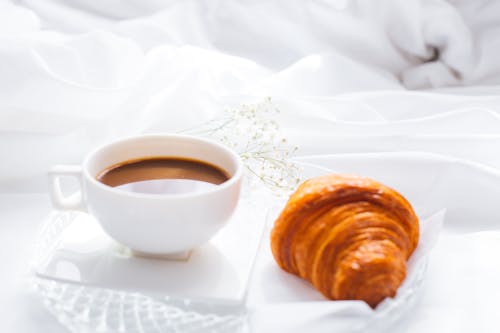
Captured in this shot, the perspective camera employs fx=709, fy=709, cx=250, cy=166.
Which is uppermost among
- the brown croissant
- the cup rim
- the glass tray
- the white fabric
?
the cup rim

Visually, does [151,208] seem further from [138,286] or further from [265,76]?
[265,76]

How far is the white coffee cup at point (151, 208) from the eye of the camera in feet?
2.26

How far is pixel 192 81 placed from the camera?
1.18 metres

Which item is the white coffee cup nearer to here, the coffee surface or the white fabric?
the coffee surface

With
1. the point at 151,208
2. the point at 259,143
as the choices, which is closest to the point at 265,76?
the point at 259,143

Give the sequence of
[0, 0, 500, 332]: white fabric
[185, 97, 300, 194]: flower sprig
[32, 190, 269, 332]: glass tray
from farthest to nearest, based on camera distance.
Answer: [0, 0, 500, 332]: white fabric → [185, 97, 300, 194]: flower sprig → [32, 190, 269, 332]: glass tray

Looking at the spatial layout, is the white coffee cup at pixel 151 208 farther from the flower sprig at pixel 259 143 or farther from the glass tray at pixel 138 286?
the flower sprig at pixel 259 143

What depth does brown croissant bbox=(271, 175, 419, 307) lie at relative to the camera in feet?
2.24

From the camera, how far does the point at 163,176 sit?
0.79 meters

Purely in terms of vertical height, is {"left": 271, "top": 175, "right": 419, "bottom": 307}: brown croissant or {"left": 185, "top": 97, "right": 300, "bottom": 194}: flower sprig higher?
{"left": 271, "top": 175, "right": 419, "bottom": 307}: brown croissant

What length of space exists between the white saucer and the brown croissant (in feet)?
0.17

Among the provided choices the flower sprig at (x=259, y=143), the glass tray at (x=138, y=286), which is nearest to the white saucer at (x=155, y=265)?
the glass tray at (x=138, y=286)

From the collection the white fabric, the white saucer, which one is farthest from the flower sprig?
the white saucer

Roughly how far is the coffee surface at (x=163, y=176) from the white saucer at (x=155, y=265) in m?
0.06
